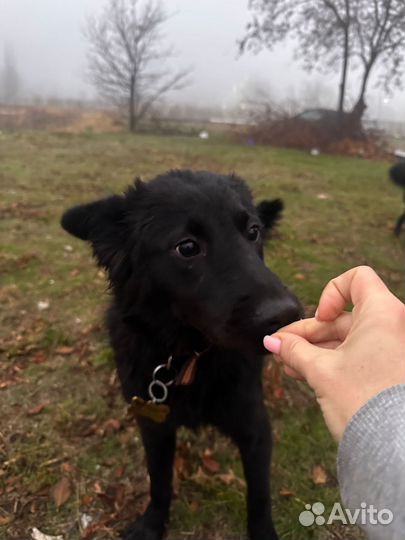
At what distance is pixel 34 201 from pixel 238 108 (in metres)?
16.0

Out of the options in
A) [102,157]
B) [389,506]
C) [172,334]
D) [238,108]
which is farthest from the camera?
[238,108]

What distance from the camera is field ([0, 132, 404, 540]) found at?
2.29 metres

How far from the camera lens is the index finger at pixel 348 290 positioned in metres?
1.05

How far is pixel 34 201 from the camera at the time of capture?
752 centimetres

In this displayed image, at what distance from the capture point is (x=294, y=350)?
107 cm

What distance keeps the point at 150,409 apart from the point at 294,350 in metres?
0.98

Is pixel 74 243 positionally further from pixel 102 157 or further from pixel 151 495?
pixel 102 157

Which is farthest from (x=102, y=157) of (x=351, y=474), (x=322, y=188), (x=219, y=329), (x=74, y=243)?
(x=351, y=474)

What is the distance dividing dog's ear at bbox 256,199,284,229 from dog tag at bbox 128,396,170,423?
1.11 metres

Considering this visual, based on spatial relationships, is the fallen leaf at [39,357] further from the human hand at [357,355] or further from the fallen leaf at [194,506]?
the human hand at [357,355]

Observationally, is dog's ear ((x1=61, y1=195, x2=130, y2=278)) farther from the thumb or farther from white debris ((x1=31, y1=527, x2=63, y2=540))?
white debris ((x1=31, y1=527, x2=63, y2=540))

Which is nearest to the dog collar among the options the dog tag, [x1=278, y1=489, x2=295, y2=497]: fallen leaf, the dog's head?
the dog tag

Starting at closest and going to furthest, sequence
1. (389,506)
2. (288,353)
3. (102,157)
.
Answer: (389,506) < (288,353) < (102,157)

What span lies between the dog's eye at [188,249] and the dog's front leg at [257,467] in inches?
30.3
